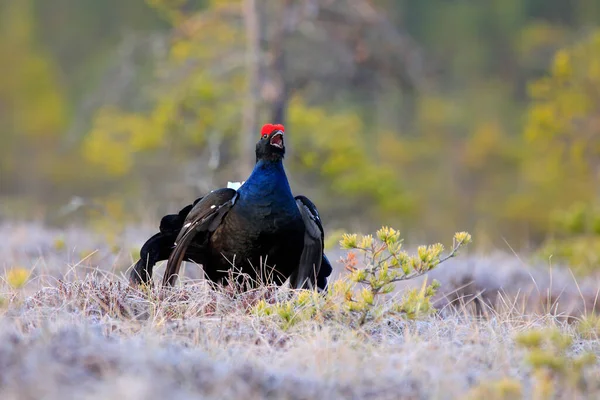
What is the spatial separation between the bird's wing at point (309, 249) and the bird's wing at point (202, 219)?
400mm

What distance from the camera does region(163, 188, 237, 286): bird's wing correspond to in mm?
4777

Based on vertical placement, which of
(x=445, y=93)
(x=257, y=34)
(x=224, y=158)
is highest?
(x=445, y=93)

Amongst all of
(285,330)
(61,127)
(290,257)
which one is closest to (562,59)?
(290,257)

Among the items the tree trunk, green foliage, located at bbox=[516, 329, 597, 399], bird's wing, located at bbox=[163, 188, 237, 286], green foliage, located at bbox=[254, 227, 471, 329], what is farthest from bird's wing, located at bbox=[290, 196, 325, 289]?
the tree trunk

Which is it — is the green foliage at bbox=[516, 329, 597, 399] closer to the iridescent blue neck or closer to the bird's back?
the bird's back

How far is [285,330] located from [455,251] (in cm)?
90

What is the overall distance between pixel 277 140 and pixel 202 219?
603 mm

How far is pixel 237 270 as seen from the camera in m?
4.82

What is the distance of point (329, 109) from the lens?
22484mm

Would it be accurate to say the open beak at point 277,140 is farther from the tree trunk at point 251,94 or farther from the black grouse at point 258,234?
the tree trunk at point 251,94

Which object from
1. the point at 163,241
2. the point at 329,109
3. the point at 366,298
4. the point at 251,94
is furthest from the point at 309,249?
the point at 329,109

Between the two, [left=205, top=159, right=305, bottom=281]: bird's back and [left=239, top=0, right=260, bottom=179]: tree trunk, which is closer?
[left=205, top=159, right=305, bottom=281]: bird's back

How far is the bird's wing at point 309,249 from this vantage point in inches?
191

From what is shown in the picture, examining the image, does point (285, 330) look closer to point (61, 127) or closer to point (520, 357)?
point (520, 357)
